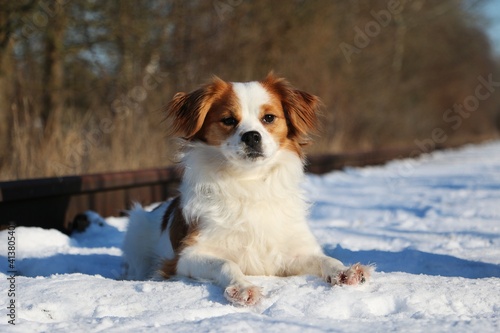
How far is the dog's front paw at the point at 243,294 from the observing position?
3.24 m

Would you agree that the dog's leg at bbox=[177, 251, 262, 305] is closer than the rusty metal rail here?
Yes

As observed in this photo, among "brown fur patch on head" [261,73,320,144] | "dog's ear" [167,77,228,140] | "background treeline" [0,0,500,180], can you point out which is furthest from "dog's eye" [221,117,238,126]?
"background treeline" [0,0,500,180]

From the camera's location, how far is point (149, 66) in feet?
41.4

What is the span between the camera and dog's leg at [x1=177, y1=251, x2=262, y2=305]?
326 cm

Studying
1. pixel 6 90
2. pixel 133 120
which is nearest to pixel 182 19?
pixel 133 120

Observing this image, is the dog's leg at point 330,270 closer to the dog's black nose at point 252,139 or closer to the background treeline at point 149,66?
the dog's black nose at point 252,139

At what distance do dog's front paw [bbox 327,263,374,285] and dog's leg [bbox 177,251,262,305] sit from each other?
0.51 metres

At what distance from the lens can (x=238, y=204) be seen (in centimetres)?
420

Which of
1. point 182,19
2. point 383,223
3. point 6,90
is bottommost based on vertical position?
point 383,223

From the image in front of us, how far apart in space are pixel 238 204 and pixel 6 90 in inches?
271

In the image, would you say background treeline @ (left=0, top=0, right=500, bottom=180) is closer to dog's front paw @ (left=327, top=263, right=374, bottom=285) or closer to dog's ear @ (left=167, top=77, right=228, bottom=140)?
dog's ear @ (left=167, top=77, right=228, bottom=140)

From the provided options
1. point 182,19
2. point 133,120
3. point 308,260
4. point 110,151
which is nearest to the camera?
Result: point 308,260

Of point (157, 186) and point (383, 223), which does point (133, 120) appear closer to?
point (157, 186)

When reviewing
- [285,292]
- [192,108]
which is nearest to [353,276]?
[285,292]
